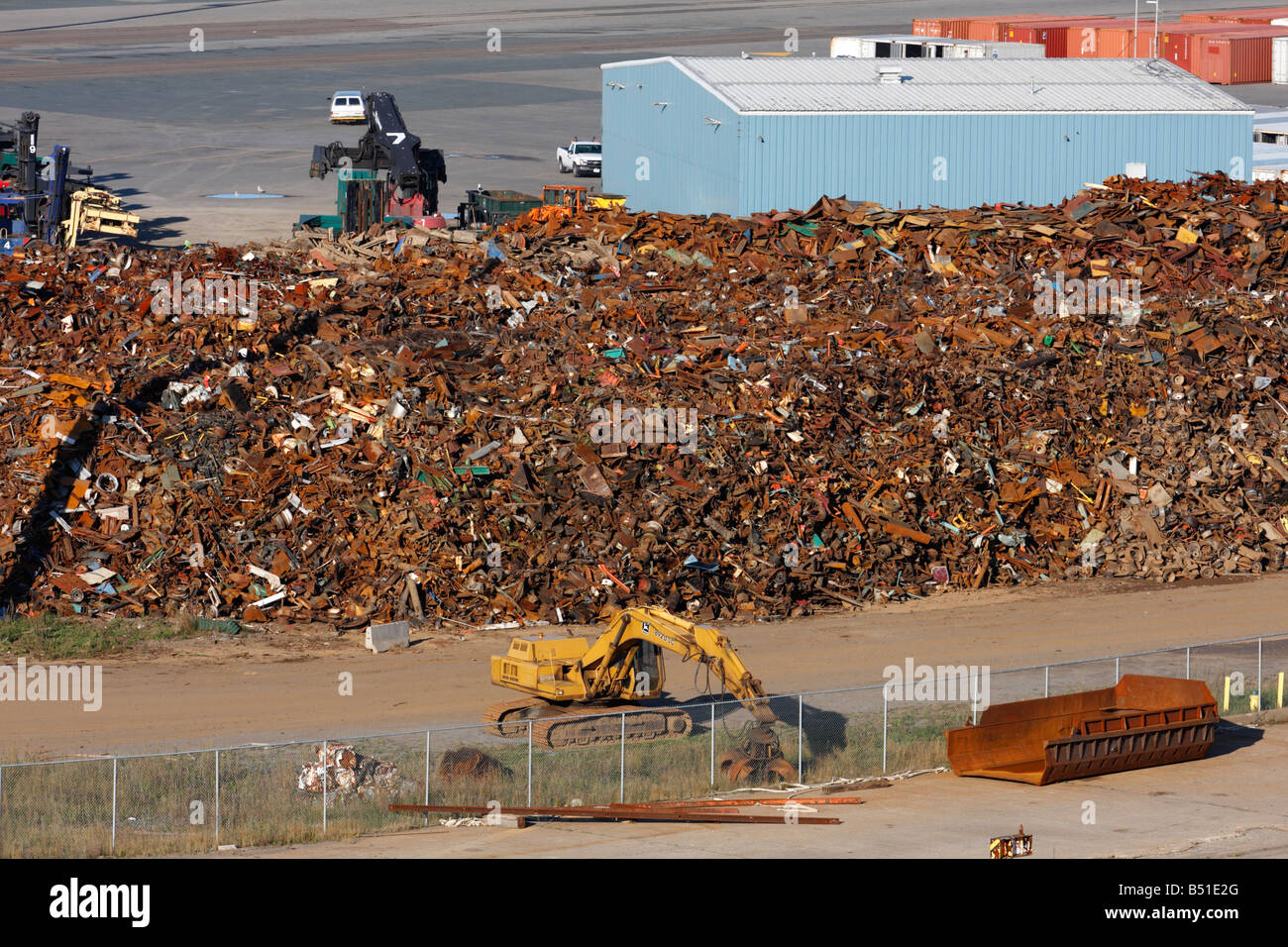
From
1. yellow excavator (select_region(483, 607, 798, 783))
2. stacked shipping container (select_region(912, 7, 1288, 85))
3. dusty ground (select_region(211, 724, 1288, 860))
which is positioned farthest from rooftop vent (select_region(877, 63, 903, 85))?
stacked shipping container (select_region(912, 7, 1288, 85))

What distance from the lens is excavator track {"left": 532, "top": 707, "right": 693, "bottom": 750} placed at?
20.7m

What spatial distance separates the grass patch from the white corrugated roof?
2611cm

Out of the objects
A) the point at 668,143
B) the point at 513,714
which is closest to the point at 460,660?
the point at 513,714

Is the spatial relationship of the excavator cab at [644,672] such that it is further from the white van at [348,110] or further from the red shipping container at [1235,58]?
the red shipping container at [1235,58]

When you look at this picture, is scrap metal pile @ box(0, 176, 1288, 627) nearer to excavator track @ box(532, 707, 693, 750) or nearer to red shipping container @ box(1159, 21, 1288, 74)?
excavator track @ box(532, 707, 693, 750)

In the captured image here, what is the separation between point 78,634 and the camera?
83.6ft

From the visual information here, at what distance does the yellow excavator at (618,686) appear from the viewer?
20.0 m

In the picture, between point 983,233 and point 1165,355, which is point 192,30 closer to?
point 983,233

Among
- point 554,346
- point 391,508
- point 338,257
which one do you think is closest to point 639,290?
point 554,346

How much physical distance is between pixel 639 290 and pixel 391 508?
10585mm

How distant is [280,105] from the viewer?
8019 cm

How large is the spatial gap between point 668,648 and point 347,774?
452 centimetres

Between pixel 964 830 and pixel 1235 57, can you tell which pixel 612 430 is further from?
pixel 1235 57

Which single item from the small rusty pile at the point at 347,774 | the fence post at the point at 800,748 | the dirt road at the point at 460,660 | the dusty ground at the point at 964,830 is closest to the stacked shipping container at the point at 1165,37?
the dirt road at the point at 460,660
